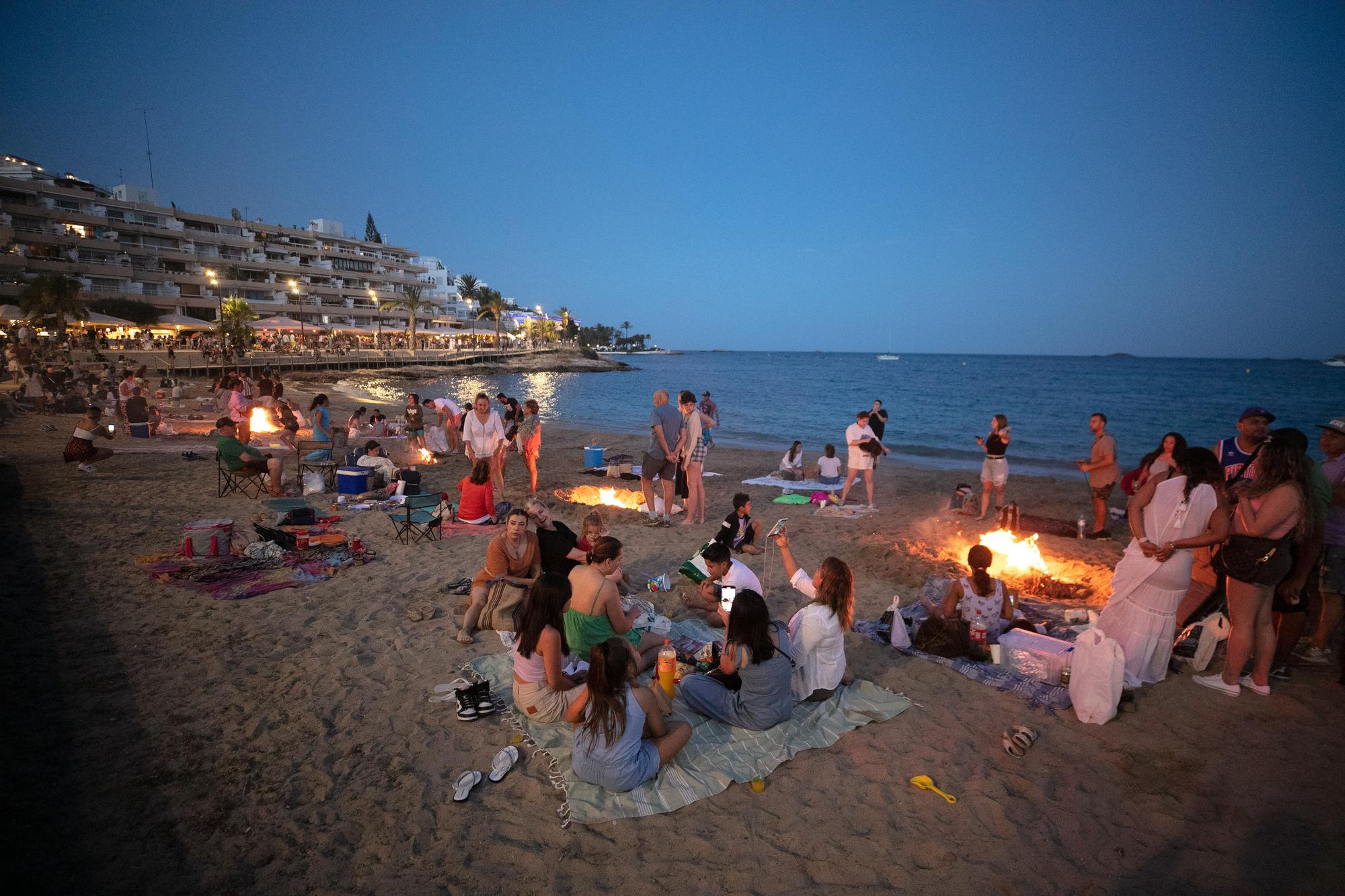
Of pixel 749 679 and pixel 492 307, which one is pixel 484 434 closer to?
pixel 749 679

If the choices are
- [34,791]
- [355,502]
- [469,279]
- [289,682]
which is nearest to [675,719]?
[289,682]

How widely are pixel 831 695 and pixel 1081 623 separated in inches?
125

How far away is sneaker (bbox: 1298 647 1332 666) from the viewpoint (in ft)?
17.3

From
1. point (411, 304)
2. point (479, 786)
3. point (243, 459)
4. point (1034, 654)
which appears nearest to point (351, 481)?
point (243, 459)

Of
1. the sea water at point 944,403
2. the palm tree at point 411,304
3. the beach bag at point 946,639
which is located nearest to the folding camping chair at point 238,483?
the beach bag at point 946,639

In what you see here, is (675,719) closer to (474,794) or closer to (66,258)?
(474,794)

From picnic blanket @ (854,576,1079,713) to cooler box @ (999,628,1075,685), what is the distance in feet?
0.30

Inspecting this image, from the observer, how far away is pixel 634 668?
4.59 m

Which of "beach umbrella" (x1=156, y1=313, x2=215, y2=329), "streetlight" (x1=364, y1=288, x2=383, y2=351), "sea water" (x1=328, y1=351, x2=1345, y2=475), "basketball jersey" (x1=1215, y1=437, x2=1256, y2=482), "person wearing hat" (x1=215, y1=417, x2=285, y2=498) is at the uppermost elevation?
"streetlight" (x1=364, y1=288, x2=383, y2=351)

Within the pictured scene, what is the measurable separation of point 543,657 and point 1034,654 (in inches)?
169

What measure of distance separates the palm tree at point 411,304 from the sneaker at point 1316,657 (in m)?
64.7

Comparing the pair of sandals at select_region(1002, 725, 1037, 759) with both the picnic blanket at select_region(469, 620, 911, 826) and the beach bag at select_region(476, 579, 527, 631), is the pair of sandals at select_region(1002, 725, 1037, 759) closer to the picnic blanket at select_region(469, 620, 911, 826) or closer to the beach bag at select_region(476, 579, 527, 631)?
the picnic blanket at select_region(469, 620, 911, 826)

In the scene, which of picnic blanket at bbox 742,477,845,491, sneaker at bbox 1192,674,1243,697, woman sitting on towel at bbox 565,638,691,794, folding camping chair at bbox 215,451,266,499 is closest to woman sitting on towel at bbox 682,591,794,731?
woman sitting on towel at bbox 565,638,691,794

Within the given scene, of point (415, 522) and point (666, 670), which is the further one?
point (415, 522)
